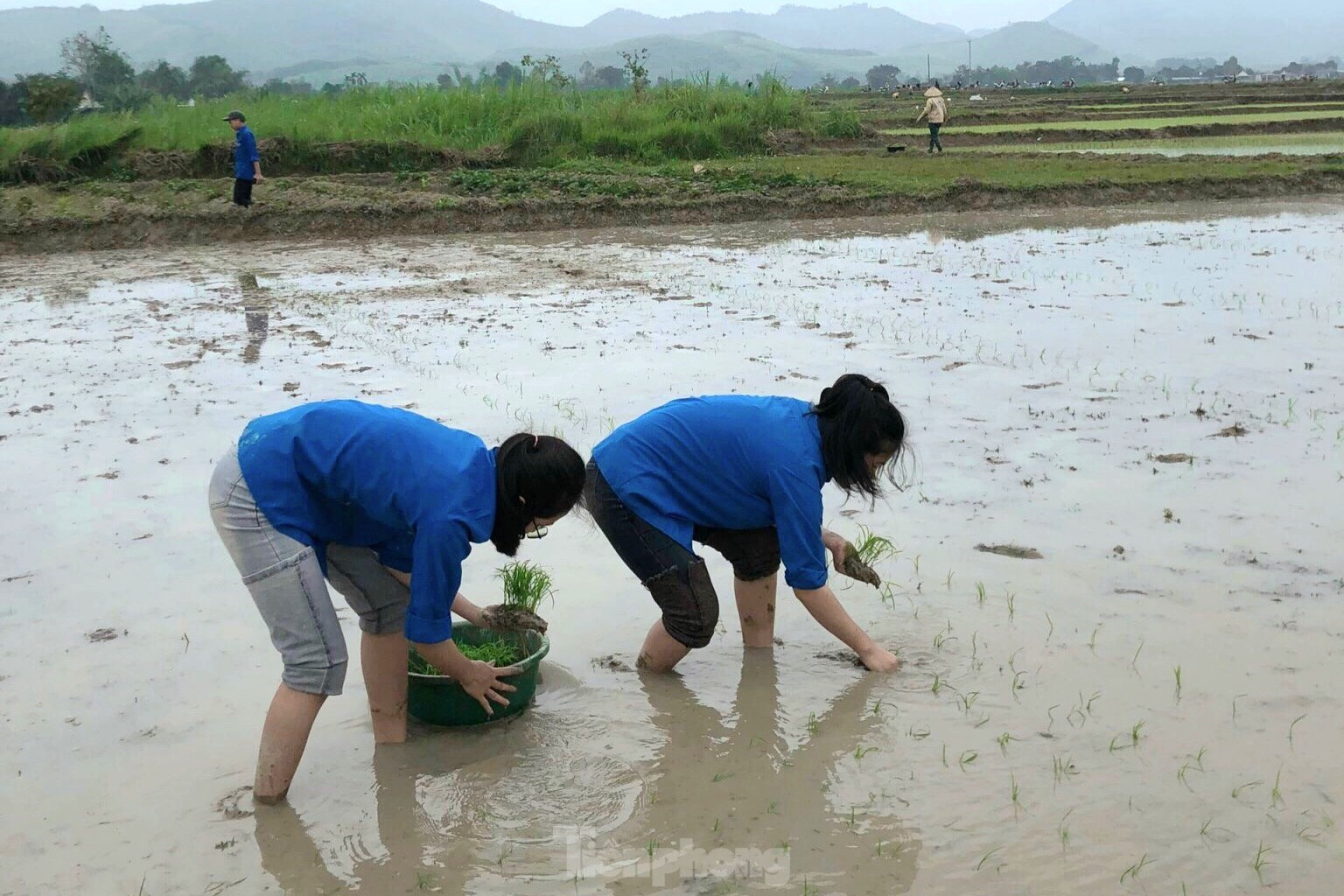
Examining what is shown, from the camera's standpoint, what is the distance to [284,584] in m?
2.61

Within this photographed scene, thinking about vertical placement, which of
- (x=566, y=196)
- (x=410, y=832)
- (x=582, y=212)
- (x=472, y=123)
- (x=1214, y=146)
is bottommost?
(x=410, y=832)

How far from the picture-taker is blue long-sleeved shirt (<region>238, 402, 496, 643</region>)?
2.49 meters

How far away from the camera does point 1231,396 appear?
5.82 meters

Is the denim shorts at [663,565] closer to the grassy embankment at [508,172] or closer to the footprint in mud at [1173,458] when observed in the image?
the footprint in mud at [1173,458]

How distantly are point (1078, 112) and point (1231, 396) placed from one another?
2645 centimetres

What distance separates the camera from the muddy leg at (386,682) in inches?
116

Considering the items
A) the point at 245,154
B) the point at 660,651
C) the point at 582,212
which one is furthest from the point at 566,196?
the point at 660,651

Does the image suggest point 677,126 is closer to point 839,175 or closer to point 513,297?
point 839,175

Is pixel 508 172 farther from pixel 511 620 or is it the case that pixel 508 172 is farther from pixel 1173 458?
pixel 511 620

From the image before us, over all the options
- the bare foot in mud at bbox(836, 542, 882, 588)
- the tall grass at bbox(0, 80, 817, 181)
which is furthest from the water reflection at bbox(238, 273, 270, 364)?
the tall grass at bbox(0, 80, 817, 181)

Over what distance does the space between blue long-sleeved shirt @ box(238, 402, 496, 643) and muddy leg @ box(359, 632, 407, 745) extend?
1.24 ft

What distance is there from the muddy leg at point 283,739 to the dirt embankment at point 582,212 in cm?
1113

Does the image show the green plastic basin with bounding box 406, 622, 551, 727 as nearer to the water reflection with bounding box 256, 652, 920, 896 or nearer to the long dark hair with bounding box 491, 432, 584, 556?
the water reflection with bounding box 256, 652, 920, 896

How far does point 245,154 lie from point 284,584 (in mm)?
11248
